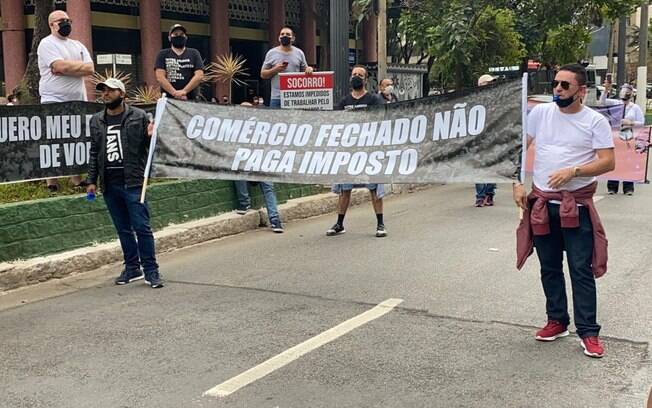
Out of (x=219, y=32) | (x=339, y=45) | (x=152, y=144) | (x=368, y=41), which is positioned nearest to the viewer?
(x=152, y=144)

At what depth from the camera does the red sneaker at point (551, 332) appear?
5312 millimetres

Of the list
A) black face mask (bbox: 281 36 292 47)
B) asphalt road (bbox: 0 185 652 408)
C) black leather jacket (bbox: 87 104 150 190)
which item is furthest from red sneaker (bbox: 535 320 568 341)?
black face mask (bbox: 281 36 292 47)

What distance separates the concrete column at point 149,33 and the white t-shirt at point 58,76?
54.3ft

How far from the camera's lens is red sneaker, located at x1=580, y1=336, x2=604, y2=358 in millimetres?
4980

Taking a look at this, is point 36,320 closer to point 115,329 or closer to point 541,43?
point 115,329

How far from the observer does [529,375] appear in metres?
4.71

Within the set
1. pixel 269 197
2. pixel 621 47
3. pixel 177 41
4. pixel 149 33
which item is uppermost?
pixel 149 33

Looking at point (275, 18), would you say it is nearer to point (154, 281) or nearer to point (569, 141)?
point (154, 281)

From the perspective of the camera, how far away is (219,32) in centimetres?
2789

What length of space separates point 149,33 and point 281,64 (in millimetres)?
15289

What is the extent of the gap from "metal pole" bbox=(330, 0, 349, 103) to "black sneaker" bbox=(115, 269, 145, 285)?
6.54 meters

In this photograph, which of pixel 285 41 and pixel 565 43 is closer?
pixel 285 41

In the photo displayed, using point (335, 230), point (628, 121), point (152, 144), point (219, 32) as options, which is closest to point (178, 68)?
point (335, 230)

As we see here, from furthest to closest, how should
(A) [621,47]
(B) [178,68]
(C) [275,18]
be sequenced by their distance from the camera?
(C) [275,18]
(A) [621,47]
(B) [178,68]
